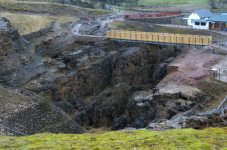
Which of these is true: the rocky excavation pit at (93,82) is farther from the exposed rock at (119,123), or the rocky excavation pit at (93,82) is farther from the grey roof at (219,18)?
the grey roof at (219,18)

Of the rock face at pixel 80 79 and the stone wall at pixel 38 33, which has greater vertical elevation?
the stone wall at pixel 38 33

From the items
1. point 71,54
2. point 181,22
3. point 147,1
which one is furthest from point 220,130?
point 147,1

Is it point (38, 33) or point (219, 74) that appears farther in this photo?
point (38, 33)

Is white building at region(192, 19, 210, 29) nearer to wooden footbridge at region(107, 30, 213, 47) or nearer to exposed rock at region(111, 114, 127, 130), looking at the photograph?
wooden footbridge at region(107, 30, 213, 47)

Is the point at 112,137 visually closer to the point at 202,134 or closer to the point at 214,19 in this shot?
the point at 202,134

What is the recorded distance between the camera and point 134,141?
883 inches

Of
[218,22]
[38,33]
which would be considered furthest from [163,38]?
[218,22]

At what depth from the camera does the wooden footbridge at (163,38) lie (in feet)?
175

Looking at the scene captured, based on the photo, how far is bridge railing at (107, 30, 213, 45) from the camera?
53106 millimetres

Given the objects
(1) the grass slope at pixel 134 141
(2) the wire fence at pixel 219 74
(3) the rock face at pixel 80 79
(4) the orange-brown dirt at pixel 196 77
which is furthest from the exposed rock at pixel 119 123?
(1) the grass slope at pixel 134 141

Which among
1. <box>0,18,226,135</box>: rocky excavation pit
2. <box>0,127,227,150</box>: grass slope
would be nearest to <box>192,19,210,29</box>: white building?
<box>0,18,226,135</box>: rocky excavation pit

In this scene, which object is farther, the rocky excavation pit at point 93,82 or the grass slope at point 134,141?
the rocky excavation pit at point 93,82

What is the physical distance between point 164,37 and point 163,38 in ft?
1.22

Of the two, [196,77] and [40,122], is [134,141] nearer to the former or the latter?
[40,122]
